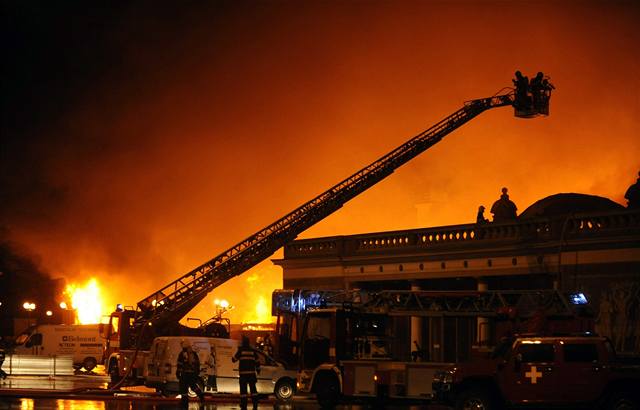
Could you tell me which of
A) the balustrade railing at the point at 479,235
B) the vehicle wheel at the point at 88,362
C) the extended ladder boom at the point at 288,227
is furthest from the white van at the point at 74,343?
the balustrade railing at the point at 479,235

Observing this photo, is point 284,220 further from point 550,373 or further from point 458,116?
point 550,373

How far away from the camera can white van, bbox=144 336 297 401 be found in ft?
97.2

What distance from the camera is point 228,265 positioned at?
3966 centimetres

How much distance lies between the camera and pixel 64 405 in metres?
25.2

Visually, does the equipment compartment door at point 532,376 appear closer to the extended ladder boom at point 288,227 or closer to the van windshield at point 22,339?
the extended ladder boom at point 288,227

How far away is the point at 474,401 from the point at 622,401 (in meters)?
2.77

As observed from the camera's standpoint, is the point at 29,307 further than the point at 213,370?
Yes

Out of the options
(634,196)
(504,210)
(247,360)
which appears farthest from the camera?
(504,210)

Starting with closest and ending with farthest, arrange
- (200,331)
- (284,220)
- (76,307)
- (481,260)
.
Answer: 1. (481,260)
2. (200,331)
3. (284,220)
4. (76,307)

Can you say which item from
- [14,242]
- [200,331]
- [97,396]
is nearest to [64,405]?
[97,396]

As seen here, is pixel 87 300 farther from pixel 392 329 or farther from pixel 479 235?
pixel 392 329

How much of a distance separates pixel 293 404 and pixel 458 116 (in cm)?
1649

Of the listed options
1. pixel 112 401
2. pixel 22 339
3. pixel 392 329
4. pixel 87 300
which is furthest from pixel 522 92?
pixel 87 300

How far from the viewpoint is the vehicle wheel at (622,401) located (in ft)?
65.2
